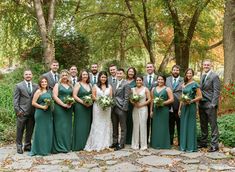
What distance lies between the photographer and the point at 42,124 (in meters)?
8.69

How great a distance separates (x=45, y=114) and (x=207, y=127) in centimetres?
385

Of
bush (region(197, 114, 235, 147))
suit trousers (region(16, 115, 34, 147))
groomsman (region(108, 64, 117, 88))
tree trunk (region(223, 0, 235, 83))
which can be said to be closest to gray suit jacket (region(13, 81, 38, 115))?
suit trousers (region(16, 115, 34, 147))

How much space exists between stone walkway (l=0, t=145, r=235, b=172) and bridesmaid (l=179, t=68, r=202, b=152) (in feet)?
0.88

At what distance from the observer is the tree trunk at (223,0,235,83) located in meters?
13.1

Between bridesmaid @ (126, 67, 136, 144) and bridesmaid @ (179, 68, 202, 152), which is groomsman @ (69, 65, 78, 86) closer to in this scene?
bridesmaid @ (126, 67, 136, 144)

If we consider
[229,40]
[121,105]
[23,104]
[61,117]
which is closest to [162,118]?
[121,105]

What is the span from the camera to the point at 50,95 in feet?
28.6

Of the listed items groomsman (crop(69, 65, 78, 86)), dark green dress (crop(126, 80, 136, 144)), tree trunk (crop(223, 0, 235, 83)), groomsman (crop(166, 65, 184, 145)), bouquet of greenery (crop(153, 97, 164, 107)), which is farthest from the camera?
tree trunk (crop(223, 0, 235, 83))

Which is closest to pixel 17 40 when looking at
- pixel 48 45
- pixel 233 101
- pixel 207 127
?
pixel 48 45

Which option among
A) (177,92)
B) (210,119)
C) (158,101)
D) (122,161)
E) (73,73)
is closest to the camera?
(122,161)

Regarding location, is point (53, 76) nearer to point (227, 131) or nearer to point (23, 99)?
point (23, 99)

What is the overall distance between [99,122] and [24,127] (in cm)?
178

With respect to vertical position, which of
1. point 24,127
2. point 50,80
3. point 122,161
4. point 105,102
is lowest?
point 122,161

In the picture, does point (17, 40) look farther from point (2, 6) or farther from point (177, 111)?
point (177, 111)
